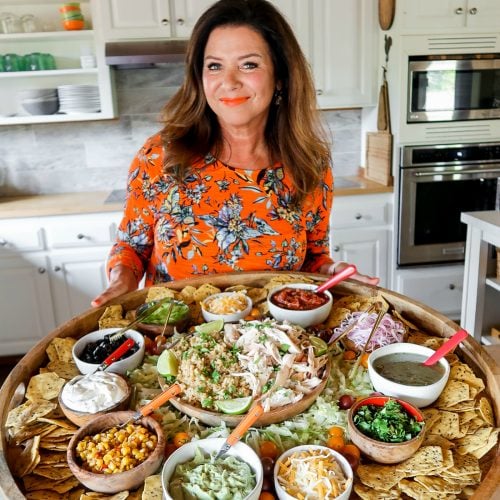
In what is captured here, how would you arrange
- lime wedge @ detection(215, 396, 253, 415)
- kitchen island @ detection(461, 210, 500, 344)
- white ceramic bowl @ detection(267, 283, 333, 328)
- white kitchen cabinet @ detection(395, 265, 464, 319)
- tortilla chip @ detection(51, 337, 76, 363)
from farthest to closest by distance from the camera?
white kitchen cabinet @ detection(395, 265, 464, 319) < kitchen island @ detection(461, 210, 500, 344) < white ceramic bowl @ detection(267, 283, 333, 328) < tortilla chip @ detection(51, 337, 76, 363) < lime wedge @ detection(215, 396, 253, 415)

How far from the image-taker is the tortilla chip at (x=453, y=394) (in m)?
1.04

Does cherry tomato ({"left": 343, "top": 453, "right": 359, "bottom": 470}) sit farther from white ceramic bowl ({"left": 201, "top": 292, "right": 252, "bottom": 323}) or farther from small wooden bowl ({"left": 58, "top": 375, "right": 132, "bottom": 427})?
white ceramic bowl ({"left": 201, "top": 292, "right": 252, "bottom": 323})

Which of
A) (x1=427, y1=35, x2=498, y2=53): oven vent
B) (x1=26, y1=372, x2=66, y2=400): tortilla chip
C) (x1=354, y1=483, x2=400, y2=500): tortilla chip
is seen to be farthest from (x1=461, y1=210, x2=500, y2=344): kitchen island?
(x1=26, y1=372, x2=66, y2=400): tortilla chip

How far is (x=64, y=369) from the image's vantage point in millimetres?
1223

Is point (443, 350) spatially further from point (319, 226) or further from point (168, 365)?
point (319, 226)

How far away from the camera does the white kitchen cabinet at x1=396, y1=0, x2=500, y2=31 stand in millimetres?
3135

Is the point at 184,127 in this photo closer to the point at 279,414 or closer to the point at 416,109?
the point at 279,414

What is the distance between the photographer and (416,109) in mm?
3271

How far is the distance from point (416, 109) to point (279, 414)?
2795mm

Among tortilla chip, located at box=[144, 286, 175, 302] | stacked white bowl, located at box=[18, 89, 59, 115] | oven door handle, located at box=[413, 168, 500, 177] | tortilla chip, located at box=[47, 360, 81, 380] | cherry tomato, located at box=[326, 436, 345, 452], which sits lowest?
cherry tomato, located at box=[326, 436, 345, 452]

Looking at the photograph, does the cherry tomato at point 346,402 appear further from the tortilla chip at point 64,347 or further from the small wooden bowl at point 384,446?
the tortilla chip at point 64,347

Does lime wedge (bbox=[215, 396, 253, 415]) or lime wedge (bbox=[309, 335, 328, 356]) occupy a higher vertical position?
lime wedge (bbox=[309, 335, 328, 356])

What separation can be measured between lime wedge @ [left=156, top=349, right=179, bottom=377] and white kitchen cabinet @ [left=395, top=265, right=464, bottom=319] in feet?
8.69

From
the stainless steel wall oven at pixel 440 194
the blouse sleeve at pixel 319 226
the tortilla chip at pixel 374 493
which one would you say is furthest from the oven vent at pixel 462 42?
the tortilla chip at pixel 374 493
